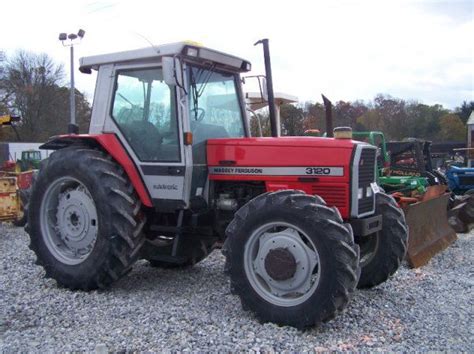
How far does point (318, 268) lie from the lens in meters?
4.35

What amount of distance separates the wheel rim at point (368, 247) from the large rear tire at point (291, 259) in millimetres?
1235

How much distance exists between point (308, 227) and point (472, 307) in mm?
2145

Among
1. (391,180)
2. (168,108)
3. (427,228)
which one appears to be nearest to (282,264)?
(168,108)

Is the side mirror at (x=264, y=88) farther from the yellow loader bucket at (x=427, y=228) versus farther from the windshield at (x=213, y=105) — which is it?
the yellow loader bucket at (x=427, y=228)

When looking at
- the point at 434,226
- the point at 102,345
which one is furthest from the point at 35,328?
the point at 434,226

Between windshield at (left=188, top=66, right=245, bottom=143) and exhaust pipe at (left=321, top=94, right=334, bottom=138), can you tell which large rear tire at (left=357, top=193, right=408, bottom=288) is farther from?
windshield at (left=188, top=66, right=245, bottom=143)

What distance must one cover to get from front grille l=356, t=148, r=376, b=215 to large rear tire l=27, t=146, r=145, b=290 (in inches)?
91.8

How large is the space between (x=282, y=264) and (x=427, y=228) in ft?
15.1

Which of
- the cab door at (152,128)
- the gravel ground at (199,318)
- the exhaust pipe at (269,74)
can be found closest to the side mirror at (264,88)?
the exhaust pipe at (269,74)

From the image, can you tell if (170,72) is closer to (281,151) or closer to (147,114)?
(147,114)

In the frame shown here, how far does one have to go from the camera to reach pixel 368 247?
5.68 metres

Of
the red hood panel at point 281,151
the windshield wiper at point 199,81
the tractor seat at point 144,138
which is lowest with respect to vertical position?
the red hood panel at point 281,151

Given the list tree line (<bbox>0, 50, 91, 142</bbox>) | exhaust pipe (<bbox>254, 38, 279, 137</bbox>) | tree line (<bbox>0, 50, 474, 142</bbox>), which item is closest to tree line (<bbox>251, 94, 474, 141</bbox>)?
tree line (<bbox>0, 50, 474, 142</bbox>)

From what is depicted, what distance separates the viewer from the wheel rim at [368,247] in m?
5.61
